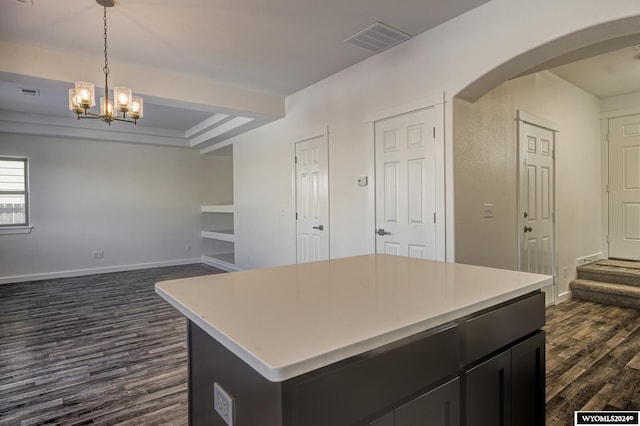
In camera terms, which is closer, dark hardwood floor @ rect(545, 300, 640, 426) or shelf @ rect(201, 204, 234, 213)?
dark hardwood floor @ rect(545, 300, 640, 426)

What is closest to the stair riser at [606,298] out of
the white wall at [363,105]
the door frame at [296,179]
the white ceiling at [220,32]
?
the white wall at [363,105]

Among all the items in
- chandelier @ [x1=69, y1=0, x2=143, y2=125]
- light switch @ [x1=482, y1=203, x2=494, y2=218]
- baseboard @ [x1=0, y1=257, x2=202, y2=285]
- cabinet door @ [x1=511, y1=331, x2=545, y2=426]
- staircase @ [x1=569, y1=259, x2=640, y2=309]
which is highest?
chandelier @ [x1=69, y1=0, x2=143, y2=125]

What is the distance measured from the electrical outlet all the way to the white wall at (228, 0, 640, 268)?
2465 millimetres

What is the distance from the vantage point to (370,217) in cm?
376

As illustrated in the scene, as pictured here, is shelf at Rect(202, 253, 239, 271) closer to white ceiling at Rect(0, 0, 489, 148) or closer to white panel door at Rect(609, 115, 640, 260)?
white ceiling at Rect(0, 0, 489, 148)

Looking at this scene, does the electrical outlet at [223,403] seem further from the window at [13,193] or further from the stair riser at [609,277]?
the window at [13,193]

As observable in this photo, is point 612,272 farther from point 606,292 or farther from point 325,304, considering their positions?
point 325,304

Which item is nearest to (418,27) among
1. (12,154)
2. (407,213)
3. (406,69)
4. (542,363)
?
(406,69)

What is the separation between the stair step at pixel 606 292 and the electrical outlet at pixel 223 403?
5.12 metres

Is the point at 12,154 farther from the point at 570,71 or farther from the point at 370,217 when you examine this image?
the point at 570,71

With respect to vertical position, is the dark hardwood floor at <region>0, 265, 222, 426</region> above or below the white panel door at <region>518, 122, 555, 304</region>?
below

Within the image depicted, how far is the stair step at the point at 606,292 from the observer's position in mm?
4203

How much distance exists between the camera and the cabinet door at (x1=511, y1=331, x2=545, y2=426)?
1.29 meters

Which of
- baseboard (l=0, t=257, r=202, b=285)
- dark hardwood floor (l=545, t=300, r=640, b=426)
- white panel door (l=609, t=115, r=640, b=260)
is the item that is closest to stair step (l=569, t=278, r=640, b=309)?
dark hardwood floor (l=545, t=300, r=640, b=426)
